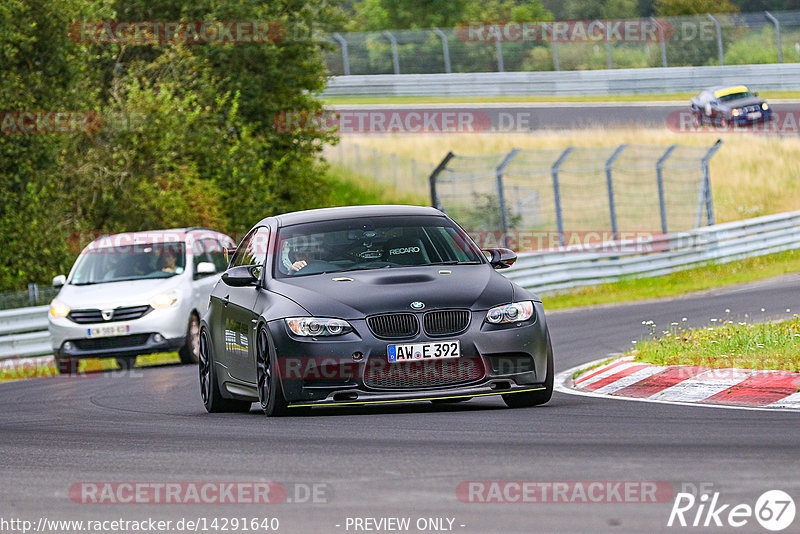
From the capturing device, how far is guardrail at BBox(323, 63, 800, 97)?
48938 mm

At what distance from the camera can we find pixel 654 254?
28.9 m

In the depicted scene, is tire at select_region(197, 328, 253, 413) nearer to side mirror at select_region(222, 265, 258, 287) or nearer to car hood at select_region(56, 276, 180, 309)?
side mirror at select_region(222, 265, 258, 287)

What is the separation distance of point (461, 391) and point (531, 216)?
30182 mm

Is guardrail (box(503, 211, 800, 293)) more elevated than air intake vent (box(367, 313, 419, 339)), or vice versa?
air intake vent (box(367, 313, 419, 339))

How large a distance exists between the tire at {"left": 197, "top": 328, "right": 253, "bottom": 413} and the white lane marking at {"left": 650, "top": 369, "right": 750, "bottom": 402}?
3309 millimetres

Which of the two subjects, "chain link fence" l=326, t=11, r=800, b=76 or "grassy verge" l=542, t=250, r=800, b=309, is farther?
"chain link fence" l=326, t=11, r=800, b=76

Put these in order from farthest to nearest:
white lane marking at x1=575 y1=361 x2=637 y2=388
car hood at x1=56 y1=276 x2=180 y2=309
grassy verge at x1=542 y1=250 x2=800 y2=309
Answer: grassy verge at x1=542 y1=250 x2=800 y2=309 < car hood at x1=56 y1=276 x2=180 y2=309 < white lane marking at x1=575 y1=361 x2=637 y2=388

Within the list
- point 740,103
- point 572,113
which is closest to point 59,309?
point 740,103

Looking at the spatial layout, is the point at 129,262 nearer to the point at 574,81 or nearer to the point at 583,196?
the point at 583,196

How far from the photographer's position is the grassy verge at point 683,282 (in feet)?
85.0

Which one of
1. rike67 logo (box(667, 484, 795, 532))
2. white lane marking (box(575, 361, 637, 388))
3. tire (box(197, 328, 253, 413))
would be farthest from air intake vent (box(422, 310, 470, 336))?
rike67 logo (box(667, 484, 795, 532))

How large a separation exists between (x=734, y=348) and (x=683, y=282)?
15627 mm

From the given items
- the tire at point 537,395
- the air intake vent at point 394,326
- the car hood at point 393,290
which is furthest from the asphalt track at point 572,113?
the air intake vent at point 394,326

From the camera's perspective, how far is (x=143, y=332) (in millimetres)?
18891
